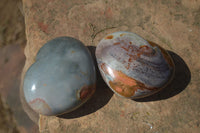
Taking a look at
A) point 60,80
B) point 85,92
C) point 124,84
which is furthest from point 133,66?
point 60,80

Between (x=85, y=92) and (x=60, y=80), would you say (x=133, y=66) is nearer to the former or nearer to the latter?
(x=85, y=92)

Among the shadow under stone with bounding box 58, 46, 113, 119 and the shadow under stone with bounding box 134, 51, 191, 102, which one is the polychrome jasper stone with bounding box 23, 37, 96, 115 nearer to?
the shadow under stone with bounding box 58, 46, 113, 119

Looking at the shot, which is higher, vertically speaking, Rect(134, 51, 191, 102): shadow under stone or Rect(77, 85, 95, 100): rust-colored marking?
Rect(77, 85, 95, 100): rust-colored marking

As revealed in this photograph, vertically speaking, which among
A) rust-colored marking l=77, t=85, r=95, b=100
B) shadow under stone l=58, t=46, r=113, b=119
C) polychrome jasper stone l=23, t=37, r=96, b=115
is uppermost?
polychrome jasper stone l=23, t=37, r=96, b=115

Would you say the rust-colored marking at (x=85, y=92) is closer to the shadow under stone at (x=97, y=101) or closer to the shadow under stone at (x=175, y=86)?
the shadow under stone at (x=97, y=101)

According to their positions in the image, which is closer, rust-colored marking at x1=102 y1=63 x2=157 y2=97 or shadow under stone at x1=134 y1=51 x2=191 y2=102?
rust-colored marking at x1=102 y1=63 x2=157 y2=97

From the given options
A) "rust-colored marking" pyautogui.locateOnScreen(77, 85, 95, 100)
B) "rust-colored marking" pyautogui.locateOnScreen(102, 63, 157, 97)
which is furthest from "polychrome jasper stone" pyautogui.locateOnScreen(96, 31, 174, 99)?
"rust-colored marking" pyautogui.locateOnScreen(77, 85, 95, 100)

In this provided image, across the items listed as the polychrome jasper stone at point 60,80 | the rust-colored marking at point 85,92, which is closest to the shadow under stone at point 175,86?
the rust-colored marking at point 85,92
